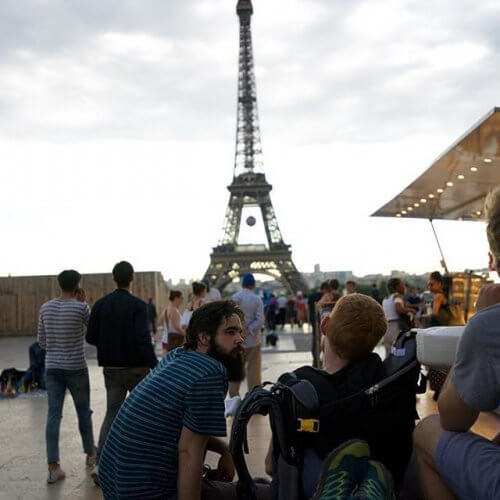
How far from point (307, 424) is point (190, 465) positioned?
45cm

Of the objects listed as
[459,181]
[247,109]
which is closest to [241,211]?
[247,109]

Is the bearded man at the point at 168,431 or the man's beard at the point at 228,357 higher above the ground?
the man's beard at the point at 228,357

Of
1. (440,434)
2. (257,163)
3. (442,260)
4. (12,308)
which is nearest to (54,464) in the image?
(440,434)

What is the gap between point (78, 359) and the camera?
4902 millimetres

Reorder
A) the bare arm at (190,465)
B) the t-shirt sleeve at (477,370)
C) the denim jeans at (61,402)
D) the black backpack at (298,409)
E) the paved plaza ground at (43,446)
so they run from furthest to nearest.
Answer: the denim jeans at (61,402) < the paved plaza ground at (43,446) < the bare arm at (190,465) < the black backpack at (298,409) < the t-shirt sleeve at (477,370)

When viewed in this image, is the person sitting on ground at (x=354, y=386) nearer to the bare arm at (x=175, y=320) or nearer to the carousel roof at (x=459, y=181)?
the carousel roof at (x=459, y=181)

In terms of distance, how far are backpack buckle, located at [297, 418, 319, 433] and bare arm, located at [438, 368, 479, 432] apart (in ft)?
1.29

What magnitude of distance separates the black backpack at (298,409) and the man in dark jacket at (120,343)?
8.44 ft

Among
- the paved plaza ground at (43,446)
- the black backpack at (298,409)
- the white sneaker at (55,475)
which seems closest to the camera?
the black backpack at (298,409)

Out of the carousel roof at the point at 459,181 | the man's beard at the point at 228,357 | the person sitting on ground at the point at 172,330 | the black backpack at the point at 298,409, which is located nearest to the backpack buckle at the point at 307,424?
the black backpack at the point at 298,409

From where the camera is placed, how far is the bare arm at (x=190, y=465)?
2266mm

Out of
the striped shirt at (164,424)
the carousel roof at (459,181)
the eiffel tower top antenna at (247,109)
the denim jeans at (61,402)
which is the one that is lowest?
the denim jeans at (61,402)

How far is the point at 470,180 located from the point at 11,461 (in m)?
7.14

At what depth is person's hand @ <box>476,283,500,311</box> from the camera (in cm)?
190
